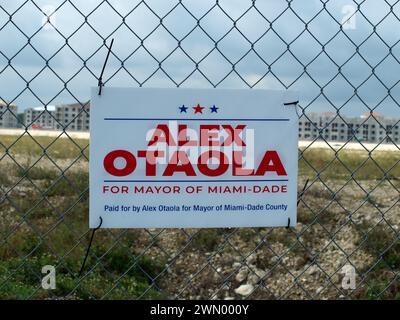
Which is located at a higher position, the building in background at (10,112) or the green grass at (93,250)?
the building in background at (10,112)

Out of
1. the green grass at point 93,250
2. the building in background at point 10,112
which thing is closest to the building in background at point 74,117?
the building in background at point 10,112

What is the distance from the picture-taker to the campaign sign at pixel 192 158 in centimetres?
246

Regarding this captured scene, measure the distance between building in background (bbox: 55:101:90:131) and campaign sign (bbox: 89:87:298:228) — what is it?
208 mm

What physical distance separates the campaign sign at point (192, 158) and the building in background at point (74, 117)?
0.21 metres

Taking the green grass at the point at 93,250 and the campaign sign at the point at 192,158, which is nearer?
the campaign sign at the point at 192,158

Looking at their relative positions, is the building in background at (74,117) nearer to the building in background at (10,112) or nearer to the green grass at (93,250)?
the building in background at (10,112)

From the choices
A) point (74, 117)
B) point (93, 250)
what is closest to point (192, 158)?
point (74, 117)

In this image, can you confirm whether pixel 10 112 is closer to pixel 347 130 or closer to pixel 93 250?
pixel 347 130

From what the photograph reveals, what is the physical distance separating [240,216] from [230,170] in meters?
0.19

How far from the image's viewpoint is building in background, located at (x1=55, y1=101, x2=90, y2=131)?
8.59ft

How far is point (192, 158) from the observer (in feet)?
8.30
